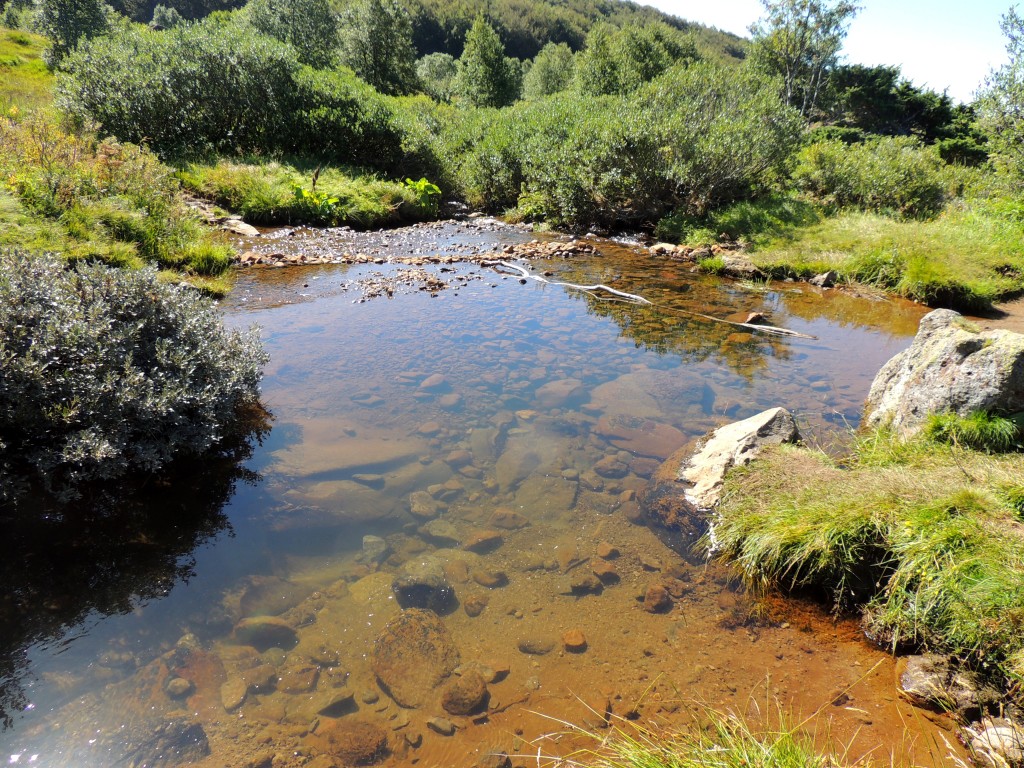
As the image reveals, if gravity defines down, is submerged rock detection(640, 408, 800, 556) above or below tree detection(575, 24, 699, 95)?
below

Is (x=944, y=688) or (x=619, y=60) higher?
(x=619, y=60)

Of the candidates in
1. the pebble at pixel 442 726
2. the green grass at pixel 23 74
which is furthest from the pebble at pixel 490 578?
the green grass at pixel 23 74

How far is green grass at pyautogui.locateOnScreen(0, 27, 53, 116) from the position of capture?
58.7ft

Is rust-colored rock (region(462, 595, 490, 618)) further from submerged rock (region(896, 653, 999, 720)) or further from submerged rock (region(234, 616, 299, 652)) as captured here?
submerged rock (region(896, 653, 999, 720))

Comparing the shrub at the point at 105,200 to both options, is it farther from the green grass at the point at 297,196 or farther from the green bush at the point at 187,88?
the green bush at the point at 187,88

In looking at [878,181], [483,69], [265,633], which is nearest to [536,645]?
[265,633]

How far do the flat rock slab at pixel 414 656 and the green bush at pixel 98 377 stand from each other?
2.58 m

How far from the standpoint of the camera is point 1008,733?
8.52 ft

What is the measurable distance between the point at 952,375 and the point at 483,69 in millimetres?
47821

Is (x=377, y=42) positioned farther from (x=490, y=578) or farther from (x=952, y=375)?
(x=490, y=578)

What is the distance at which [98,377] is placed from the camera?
4.38m

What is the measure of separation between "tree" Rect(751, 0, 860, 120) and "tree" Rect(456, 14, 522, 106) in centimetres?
2029

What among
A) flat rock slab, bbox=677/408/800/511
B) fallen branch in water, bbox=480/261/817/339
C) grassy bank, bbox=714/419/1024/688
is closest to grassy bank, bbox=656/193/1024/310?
fallen branch in water, bbox=480/261/817/339

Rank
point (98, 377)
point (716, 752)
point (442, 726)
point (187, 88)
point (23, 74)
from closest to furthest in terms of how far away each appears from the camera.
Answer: point (716, 752)
point (442, 726)
point (98, 377)
point (187, 88)
point (23, 74)
